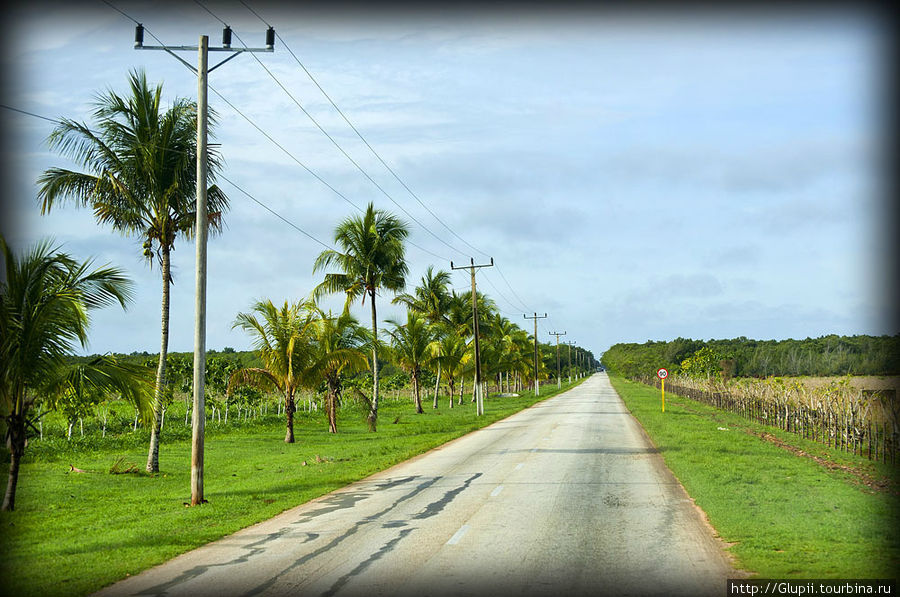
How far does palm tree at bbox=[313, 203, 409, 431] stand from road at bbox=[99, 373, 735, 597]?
21.0 metres

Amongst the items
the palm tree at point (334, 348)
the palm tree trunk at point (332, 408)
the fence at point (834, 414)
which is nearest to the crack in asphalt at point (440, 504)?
the fence at point (834, 414)

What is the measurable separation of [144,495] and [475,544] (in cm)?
927

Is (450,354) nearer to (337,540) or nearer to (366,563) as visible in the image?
(337,540)

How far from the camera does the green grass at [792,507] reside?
8.16m

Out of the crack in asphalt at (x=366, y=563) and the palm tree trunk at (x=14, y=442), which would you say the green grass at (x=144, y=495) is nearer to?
the palm tree trunk at (x=14, y=442)

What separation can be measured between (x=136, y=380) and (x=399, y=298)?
36.7 metres

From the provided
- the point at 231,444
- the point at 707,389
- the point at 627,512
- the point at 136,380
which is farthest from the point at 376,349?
the point at 707,389

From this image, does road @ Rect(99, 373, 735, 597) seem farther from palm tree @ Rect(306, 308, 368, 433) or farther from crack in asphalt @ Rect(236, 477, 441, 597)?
palm tree @ Rect(306, 308, 368, 433)

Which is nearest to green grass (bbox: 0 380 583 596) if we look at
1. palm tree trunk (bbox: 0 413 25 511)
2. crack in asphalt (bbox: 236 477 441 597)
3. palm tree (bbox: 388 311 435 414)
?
palm tree trunk (bbox: 0 413 25 511)

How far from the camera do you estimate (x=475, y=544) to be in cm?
946

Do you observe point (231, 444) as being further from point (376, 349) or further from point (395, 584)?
point (395, 584)

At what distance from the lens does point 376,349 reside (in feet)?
109

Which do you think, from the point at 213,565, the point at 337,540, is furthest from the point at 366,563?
the point at 213,565

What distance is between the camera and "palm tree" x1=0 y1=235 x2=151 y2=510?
1225 centimetres
